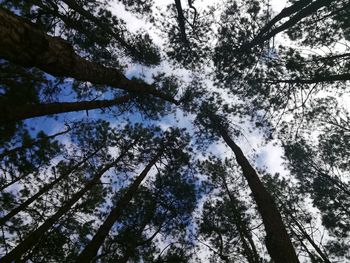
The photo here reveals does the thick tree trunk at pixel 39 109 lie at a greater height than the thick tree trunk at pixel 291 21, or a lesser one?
lesser

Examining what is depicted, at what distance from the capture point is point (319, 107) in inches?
471

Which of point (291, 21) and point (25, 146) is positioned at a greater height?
point (291, 21)

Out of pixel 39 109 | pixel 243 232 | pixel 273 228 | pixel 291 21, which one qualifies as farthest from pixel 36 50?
pixel 243 232

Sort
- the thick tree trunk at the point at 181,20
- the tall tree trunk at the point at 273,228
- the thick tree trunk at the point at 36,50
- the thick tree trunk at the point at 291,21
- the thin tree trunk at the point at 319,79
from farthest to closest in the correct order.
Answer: the thick tree trunk at the point at 181,20, the thick tree trunk at the point at 291,21, the thin tree trunk at the point at 319,79, the tall tree trunk at the point at 273,228, the thick tree trunk at the point at 36,50

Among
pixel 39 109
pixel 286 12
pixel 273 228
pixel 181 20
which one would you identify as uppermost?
pixel 181 20

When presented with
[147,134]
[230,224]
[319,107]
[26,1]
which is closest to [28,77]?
[26,1]

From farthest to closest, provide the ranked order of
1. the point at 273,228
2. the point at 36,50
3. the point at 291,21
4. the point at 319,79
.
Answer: the point at 291,21 → the point at 319,79 → the point at 273,228 → the point at 36,50

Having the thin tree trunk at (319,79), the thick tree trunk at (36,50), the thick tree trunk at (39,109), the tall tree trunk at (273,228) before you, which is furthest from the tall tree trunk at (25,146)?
the thin tree trunk at (319,79)

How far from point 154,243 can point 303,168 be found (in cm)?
939

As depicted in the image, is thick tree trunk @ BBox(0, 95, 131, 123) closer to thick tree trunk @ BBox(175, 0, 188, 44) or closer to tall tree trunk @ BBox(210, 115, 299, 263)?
thick tree trunk @ BBox(175, 0, 188, 44)

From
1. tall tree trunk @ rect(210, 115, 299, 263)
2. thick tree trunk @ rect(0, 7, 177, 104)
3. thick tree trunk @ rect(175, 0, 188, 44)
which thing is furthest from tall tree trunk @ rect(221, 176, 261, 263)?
thick tree trunk @ rect(0, 7, 177, 104)

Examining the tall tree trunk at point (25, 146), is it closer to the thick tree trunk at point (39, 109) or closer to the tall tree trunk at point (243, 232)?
the thick tree trunk at point (39, 109)

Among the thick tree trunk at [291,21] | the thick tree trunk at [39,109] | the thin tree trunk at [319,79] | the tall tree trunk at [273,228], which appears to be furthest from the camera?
the thick tree trunk at [291,21]

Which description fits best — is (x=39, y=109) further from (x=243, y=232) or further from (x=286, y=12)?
(x=243, y=232)
